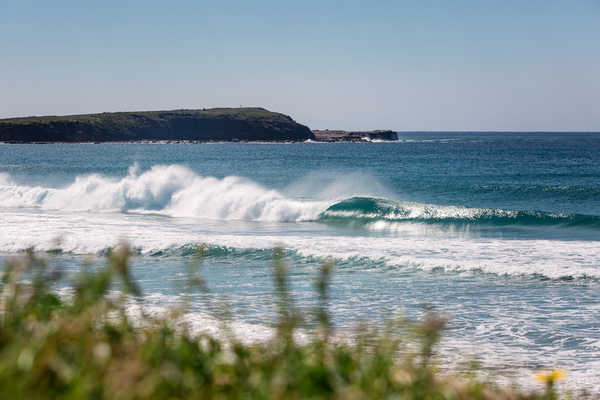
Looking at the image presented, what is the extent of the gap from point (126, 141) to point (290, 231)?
388ft

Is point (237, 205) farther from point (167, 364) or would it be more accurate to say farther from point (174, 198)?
point (167, 364)

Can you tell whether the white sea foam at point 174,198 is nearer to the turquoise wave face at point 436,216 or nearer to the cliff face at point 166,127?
the turquoise wave face at point 436,216

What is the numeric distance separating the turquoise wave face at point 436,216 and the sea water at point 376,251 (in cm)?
8

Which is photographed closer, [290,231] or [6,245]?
[6,245]

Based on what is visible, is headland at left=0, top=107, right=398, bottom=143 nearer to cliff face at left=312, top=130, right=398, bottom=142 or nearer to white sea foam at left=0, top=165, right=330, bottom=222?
cliff face at left=312, top=130, right=398, bottom=142

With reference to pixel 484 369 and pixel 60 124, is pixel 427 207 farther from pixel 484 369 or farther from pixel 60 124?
pixel 60 124

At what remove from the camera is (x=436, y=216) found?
839 inches

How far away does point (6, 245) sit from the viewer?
13.6 meters

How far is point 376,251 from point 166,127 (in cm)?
12446

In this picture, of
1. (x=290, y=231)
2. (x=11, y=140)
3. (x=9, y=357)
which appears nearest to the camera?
(x=9, y=357)

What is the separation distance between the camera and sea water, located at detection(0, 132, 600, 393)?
6398 millimetres

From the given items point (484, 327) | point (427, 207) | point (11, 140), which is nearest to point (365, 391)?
point (484, 327)

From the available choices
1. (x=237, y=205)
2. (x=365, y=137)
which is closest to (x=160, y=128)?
(x=365, y=137)

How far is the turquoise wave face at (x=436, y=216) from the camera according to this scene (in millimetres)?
19828
